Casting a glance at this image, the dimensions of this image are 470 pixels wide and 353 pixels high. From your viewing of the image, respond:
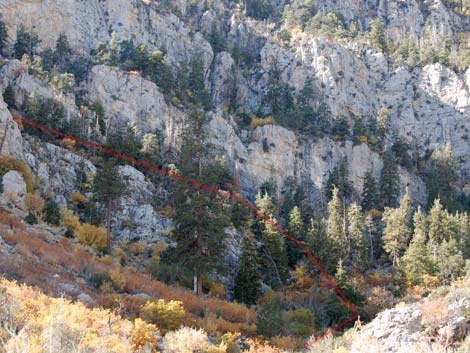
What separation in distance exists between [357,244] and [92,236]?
25429 mm

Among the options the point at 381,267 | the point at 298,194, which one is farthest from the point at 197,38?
the point at 381,267

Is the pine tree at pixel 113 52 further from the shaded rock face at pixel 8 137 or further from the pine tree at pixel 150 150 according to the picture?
the shaded rock face at pixel 8 137

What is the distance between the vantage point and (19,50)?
58.8 metres

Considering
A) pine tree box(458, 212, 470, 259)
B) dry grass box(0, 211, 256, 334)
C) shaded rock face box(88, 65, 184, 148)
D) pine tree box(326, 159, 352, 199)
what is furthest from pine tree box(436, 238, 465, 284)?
shaded rock face box(88, 65, 184, 148)

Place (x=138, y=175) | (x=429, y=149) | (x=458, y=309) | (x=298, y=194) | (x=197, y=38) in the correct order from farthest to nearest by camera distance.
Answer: (x=197, y=38) → (x=429, y=149) → (x=298, y=194) → (x=138, y=175) → (x=458, y=309)

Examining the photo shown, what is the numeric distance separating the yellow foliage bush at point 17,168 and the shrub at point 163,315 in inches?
817

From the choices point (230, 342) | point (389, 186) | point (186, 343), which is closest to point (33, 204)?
point (230, 342)

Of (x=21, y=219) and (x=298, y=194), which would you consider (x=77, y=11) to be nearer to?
(x=298, y=194)

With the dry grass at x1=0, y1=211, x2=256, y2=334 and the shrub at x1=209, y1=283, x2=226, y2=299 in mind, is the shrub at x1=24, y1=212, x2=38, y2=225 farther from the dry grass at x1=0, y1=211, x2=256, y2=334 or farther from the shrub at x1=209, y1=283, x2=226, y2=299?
the shrub at x1=209, y1=283, x2=226, y2=299

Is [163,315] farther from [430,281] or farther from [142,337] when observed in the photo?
[430,281]

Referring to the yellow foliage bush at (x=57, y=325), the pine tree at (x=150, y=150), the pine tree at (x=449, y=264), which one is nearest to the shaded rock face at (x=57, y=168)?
the pine tree at (x=150, y=150)

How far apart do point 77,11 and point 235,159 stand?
112 ft

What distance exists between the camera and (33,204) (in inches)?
1134

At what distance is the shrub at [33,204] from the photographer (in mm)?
28497
